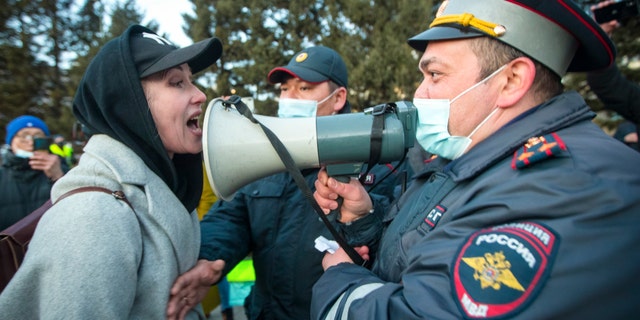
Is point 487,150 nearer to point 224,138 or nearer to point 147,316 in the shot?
point 224,138

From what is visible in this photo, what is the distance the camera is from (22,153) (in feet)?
13.0

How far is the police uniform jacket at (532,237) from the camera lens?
3.03ft

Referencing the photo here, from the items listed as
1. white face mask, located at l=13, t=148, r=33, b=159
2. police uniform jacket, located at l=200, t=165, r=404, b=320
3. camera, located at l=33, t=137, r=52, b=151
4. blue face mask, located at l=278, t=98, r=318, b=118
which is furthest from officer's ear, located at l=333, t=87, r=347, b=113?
white face mask, located at l=13, t=148, r=33, b=159

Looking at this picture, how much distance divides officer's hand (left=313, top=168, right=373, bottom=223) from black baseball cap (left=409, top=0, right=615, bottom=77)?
2.51 feet

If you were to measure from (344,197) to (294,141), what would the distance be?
0.38 meters

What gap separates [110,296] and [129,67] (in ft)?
2.84

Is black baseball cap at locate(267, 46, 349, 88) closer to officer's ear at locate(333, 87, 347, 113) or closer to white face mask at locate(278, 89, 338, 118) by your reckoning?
officer's ear at locate(333, 87, 347, 113)

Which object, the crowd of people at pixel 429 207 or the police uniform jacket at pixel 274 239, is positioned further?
the police uniform jacket at pixel 274 239

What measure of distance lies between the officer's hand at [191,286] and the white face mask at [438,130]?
108 cm

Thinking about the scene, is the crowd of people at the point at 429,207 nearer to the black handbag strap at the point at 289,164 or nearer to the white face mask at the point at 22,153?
the black handbag strap at the point at 289,164

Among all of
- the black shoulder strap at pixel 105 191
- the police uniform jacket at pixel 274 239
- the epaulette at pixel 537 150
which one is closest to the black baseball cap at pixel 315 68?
the police uniform jacket at pixel 274 239

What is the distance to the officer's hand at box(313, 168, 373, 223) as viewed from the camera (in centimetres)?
164

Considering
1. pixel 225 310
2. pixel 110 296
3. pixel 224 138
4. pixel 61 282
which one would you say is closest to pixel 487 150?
pixel 224 138

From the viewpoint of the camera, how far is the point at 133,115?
1.48 meters
